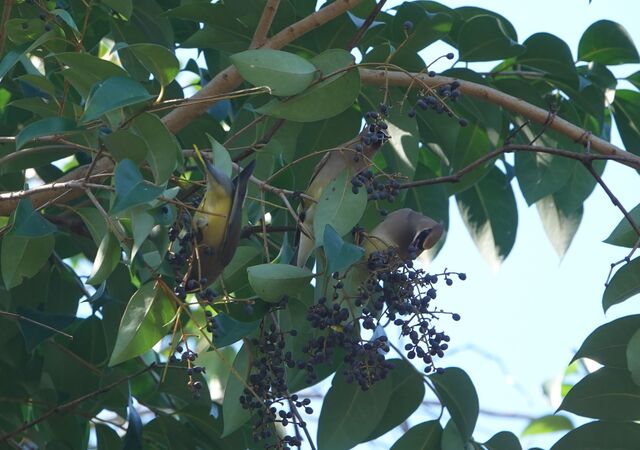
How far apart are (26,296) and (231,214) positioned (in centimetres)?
112

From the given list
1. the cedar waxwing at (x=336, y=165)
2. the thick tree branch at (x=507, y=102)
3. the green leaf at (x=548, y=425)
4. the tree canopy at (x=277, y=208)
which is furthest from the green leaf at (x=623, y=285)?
the green leaf at (x=548, y=425)

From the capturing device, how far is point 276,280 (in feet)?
7.06

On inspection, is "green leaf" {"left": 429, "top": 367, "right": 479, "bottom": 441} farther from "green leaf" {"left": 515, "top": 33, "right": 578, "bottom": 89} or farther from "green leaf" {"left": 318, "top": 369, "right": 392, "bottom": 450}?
"green leaf" {"left": 515, "top": 33, "right": 578, "bottom": 89}

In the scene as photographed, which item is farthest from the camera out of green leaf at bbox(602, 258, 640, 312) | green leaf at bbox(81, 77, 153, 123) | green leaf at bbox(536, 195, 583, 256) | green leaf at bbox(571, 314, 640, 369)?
green leaf at bbox(536, 195, 583, 256)

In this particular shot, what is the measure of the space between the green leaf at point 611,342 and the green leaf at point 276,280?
0.71 m

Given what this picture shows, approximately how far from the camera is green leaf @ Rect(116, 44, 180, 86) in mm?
2189

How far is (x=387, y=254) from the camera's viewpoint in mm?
2238

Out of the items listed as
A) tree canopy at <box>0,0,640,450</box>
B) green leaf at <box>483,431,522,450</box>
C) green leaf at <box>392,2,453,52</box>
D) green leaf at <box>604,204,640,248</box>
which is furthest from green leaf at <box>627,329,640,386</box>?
green leaf at <box>392,2,453,52</box>

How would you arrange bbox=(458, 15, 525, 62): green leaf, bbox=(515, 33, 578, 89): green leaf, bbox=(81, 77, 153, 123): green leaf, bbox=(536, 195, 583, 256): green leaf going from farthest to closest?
bbox=(536, 195, 583, 256): green leaf → bbox=(515, 33, 578, 89): green leaf → bbox=(458, 15, 525, 62): green leaf → bbox=(81, 77, 153, 123): green leaf

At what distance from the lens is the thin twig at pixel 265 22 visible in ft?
8.50

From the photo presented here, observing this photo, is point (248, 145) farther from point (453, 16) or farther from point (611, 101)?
point (611, 101)

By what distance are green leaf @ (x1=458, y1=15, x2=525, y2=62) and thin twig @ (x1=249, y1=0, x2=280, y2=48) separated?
673 mm

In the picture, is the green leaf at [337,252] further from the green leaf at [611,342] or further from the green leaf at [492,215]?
the green leaf at [492,215]

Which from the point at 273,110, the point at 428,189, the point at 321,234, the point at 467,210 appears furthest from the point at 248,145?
the point at 467,210
